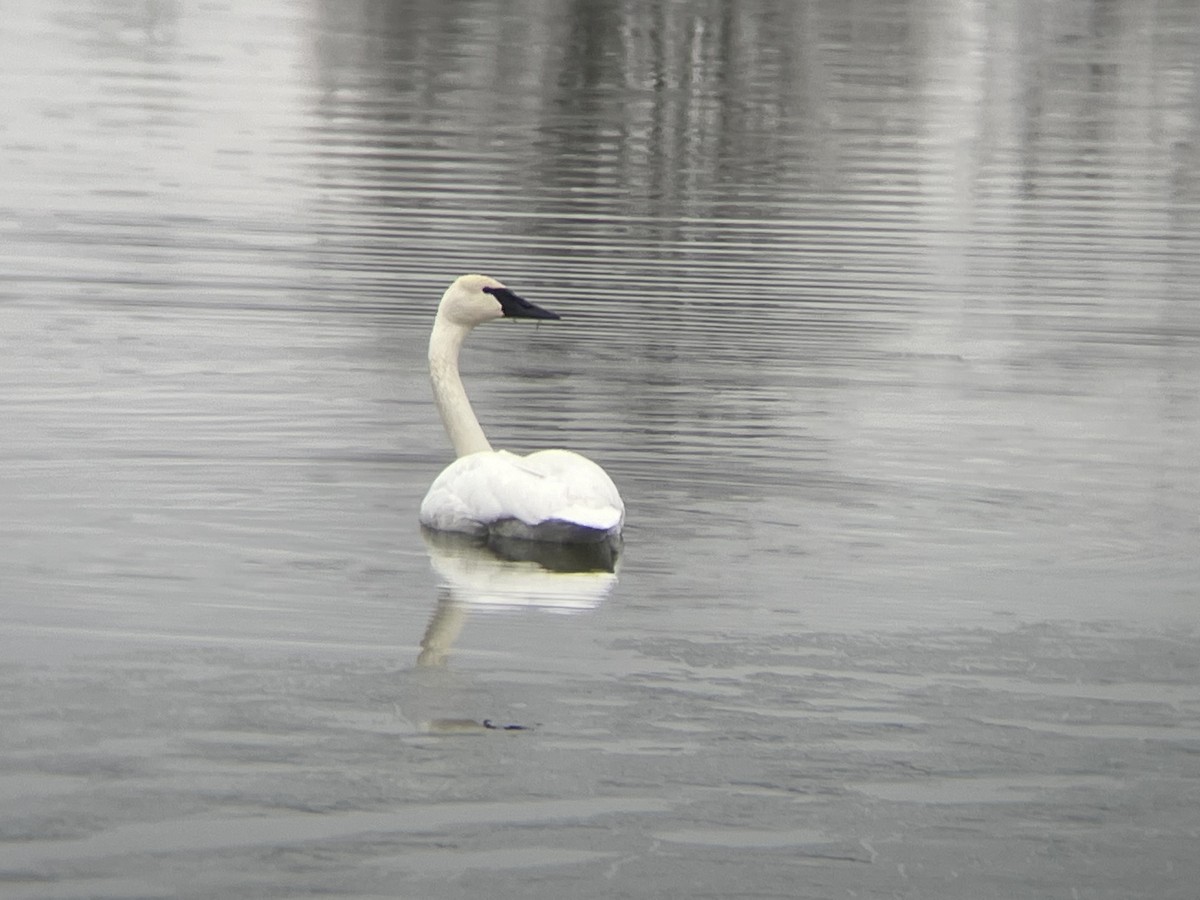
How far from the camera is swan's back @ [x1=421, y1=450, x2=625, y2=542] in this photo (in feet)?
32.0

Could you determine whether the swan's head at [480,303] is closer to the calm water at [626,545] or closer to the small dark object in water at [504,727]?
the calm water at [626,545]

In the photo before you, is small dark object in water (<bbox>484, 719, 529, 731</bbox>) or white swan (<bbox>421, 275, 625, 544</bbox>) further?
white swan (<bbox>421, 275, 625, 544</bbox>)

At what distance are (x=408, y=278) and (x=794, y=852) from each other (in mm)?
13730

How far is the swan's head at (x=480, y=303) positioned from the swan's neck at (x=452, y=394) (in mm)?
62

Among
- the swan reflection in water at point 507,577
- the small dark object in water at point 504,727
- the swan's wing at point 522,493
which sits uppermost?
the swan's wing at point 522,493

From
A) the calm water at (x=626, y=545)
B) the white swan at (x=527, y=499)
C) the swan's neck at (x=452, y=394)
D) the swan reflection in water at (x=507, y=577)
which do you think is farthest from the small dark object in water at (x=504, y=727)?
the swan's neck at (x=452, y=394)

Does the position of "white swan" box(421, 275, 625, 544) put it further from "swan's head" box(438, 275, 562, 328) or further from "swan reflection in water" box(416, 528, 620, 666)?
"swan's head" box(438, 275, 562, 328)

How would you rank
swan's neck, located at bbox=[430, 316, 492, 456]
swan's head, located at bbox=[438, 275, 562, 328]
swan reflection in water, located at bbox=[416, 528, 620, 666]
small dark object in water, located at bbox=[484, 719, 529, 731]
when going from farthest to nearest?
swan's head, located at bbox=[438, 275, 562, 328]
swan's neck, located at bbox=[430, 316, 492, 456]
swan reflection in water, located at bbox=[416, 528, 620, 666]
small dark object in water, located at bbox=[484, 719, 529, 731]

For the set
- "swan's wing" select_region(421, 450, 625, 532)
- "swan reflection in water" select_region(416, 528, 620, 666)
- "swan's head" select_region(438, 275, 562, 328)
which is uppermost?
"swan's head" select_region(438, 275, 562, 328)

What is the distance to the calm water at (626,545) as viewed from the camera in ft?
21.3

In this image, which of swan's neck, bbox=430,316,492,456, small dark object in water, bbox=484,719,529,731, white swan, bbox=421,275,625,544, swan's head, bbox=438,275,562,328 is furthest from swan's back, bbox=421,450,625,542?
small dark object in water, bbox=484,719,529,731

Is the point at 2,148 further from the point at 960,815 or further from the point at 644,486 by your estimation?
the point at 960,815

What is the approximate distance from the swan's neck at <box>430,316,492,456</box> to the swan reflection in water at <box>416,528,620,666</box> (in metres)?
0.85

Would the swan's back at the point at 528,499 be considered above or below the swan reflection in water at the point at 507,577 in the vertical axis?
above
